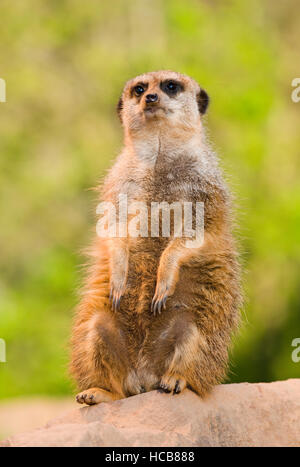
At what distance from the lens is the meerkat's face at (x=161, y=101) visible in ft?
12.5

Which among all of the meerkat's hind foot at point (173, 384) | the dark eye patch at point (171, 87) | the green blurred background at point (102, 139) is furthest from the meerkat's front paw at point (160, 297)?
the green blurred background at point (102, 139)

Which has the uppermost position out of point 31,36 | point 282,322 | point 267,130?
point 31,36

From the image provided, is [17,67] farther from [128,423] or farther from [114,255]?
[128,423]

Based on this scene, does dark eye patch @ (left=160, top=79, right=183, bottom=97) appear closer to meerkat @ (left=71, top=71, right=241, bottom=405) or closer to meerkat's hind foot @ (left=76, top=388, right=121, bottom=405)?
meerkat @ (left=71, top=71, right=241, bottom=405)

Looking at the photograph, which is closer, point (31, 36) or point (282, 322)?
point (282, 322)

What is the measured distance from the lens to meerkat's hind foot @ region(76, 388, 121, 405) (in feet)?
10.5

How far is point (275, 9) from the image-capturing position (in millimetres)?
9398

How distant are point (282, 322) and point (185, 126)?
388 centimetres

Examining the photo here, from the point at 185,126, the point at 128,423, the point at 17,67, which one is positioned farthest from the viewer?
the point at 17,67

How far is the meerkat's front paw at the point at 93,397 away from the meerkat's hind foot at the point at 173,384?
0.82 feet

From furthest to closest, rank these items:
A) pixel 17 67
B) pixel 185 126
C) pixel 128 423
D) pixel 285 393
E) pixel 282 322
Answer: pixel 17 67, pixel 282 322, pixel 185 126, pixel 285 393, pixel 128 423

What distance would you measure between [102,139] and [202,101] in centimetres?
417

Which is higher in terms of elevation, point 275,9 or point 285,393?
point 275,9

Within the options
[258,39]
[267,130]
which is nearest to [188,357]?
[267,130]
